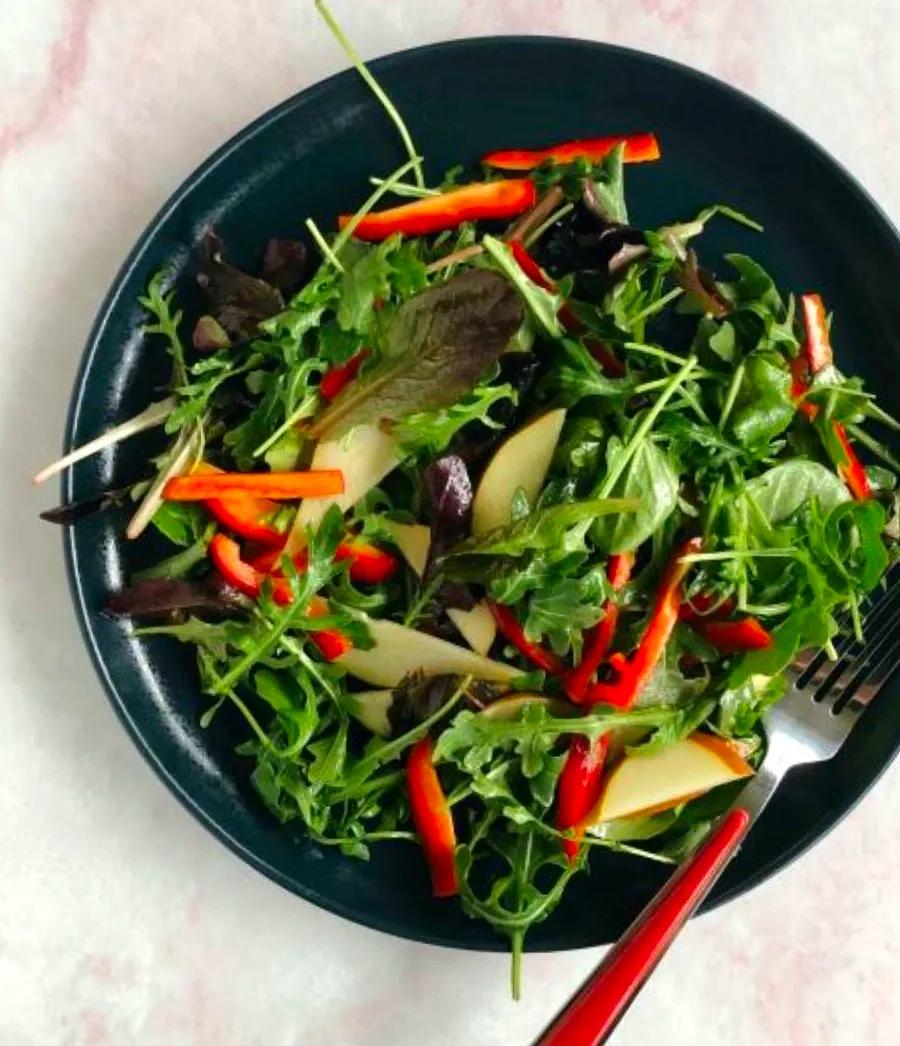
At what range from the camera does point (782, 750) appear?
145 cm

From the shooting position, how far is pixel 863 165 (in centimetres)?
162

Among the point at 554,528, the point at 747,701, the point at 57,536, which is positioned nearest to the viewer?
the point at 554,528

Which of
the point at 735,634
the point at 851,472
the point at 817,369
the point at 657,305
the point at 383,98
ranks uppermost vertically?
the point at 383,98

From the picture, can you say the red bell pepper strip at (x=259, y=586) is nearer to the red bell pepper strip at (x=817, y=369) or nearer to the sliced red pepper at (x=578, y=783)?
the sliced red pepper at (x=578, y=783)

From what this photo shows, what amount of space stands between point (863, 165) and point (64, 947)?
134 cm

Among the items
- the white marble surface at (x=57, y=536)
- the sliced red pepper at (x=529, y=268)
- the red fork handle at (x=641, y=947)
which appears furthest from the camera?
the white marble surface at (x=57, y=536)

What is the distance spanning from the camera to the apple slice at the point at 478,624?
1.41m

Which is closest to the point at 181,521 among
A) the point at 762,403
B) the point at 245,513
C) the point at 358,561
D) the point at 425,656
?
the point at 245,513

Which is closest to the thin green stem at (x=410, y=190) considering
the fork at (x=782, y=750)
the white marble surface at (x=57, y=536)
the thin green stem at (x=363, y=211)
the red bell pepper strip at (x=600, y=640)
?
the thin green stem at (x=363, y=211)

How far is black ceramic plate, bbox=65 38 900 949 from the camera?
1440 mm

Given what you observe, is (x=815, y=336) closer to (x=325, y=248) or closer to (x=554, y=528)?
(x=554, y=528)

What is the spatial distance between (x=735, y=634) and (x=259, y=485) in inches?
20.5

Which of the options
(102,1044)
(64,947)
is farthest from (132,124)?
(102,1044)

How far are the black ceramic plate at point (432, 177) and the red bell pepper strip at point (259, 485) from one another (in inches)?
4.3
